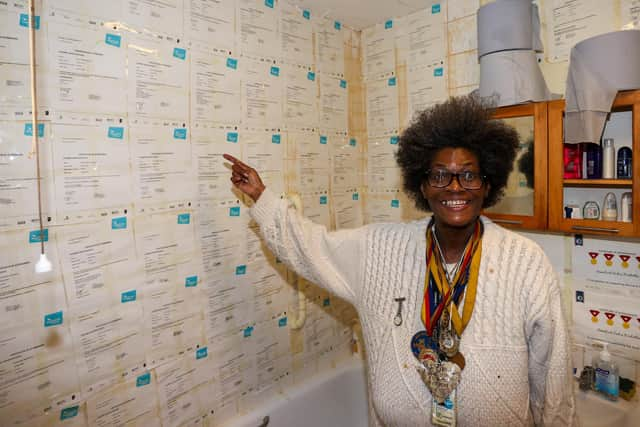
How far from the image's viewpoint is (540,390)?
1.09 m

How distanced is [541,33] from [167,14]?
56.5 inches

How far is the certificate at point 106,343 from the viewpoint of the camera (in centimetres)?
120

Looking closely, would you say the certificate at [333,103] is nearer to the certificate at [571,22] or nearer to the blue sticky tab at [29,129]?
the certificate at [571,22]

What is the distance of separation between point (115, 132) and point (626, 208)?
1.70m

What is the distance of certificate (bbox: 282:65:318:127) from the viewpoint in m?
1.79

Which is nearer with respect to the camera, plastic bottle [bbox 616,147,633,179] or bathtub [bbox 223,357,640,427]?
plastic bottle [bbox 616,147,633,179]

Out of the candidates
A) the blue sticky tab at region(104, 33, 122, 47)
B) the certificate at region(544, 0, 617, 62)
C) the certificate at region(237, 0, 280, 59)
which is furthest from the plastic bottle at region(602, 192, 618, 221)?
the blue sticky tab at region(104, 33, 122, 47)

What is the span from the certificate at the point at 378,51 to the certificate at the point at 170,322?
4.75 feet

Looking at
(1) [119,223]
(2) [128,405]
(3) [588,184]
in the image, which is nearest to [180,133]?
(1) [119,223]

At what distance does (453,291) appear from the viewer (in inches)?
42.5

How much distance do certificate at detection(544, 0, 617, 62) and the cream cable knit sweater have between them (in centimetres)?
89

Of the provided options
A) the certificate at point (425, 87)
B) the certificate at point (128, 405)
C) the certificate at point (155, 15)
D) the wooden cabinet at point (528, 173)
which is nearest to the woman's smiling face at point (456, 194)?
the wooden cabinet at point (528, 173)

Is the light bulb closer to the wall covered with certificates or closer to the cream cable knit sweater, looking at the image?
the wall covered with certificates

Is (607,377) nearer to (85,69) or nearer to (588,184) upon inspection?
(588,184)
